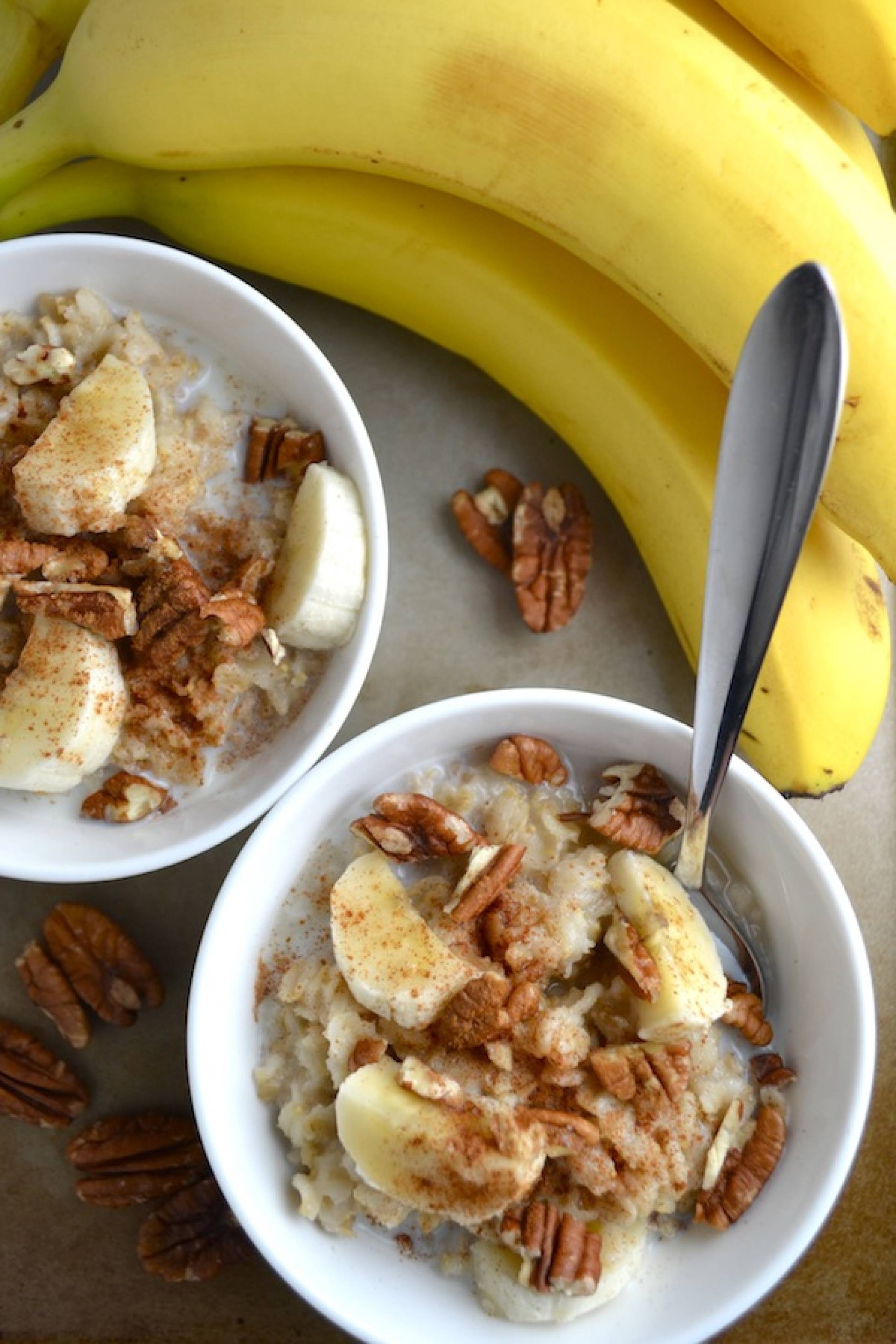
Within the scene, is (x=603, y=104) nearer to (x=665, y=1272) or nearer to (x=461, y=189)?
(x=461, y=189)

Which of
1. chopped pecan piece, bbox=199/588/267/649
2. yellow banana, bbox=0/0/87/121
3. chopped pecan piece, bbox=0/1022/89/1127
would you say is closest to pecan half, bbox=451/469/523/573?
chopped pecan piece, bbox=199/588/267/649

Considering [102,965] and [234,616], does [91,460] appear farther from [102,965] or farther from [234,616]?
[102,965]

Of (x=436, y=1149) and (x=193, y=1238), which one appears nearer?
(x=436, y=1149)

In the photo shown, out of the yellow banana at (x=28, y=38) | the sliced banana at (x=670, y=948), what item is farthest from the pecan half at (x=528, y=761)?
the yellow banana at (x=28, y=38)

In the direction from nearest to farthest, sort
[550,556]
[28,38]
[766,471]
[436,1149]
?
1. [766,471]
2. [436,1149]
3. [28,38]
4. [550,556]

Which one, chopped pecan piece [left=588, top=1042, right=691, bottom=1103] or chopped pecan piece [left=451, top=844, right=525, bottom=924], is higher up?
chopped pecan piece [left=451, top=844, right=525, bottom=924]

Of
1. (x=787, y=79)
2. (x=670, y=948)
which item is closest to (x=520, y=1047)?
(x=670, y=948)

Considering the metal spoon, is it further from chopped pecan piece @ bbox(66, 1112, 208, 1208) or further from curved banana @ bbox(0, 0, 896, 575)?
chopped pecan piece @ bbox(66, 1112, 208, 1208)
